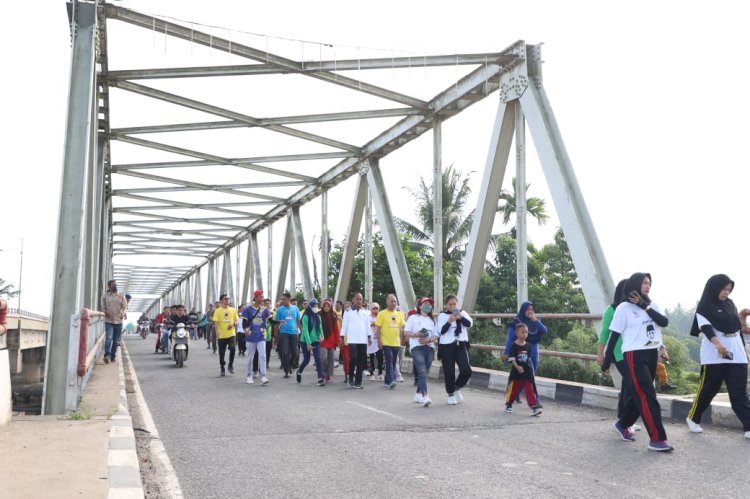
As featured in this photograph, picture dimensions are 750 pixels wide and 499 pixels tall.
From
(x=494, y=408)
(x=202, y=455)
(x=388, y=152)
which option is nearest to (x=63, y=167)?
(x=202, y=455)

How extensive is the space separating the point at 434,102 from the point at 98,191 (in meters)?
7.78

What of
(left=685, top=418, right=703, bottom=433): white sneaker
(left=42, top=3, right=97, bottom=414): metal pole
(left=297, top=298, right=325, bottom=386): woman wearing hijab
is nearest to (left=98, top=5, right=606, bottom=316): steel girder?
(left=297, top=298, right=325, bottom=386): woman wearing hijab

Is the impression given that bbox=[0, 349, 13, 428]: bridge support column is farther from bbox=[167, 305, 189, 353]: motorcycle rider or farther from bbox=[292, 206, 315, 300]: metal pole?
bbox=[292, 206, 315, 300]: metal pole

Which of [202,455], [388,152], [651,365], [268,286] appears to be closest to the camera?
[202,455]

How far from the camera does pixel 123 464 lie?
17.3 ft

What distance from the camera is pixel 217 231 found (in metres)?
34.3

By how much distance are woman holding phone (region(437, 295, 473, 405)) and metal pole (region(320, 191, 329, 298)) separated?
1125cm

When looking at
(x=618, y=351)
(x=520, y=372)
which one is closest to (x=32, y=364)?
(x=520, y=372)

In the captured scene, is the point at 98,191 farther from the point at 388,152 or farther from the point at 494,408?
the point at 494,408

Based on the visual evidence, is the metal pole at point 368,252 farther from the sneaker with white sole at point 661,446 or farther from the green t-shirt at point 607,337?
the sneaker with white sole at point 661,446

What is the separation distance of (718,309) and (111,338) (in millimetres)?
11605

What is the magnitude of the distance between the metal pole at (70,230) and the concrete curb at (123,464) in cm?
92

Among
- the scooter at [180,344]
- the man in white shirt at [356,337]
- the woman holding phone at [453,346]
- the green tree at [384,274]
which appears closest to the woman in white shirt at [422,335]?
the woman holding phone at [453,346]

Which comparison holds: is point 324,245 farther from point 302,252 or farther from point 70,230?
point 70,230
